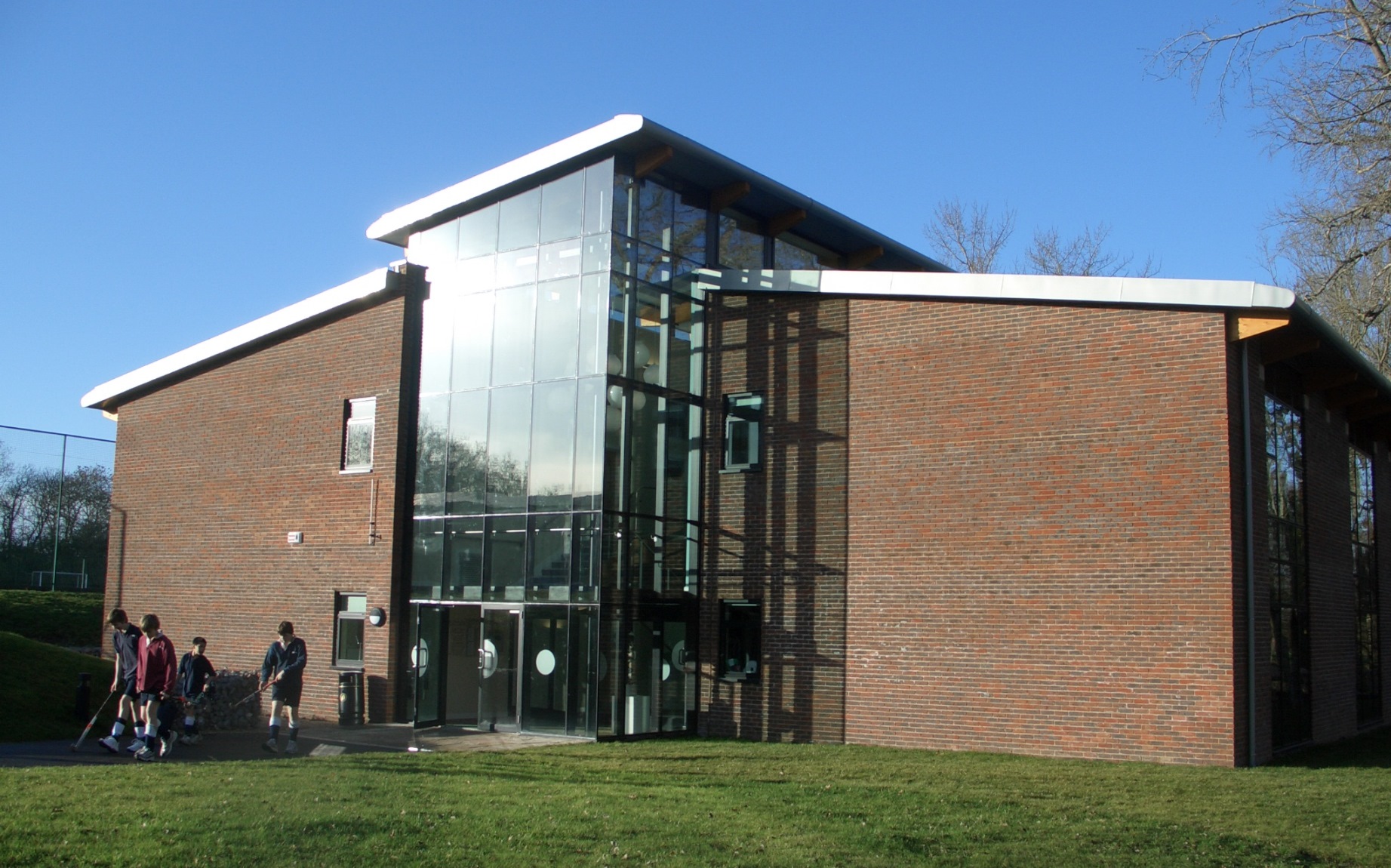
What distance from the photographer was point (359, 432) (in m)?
22.0

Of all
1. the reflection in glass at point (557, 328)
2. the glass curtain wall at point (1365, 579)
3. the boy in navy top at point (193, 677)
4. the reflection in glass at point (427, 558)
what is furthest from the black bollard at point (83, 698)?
the glass curtain wall at point (1365, 579)

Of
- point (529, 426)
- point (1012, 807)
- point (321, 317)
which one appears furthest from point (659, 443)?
point (1012, 807)

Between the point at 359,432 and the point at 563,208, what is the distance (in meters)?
5.76

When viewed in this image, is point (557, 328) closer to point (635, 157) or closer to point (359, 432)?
point (635, 157)

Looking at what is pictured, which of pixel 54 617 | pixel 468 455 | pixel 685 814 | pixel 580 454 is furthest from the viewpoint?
pixel 54 617

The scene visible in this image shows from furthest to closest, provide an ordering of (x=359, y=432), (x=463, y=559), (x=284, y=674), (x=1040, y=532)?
(x=359, y=432) < (x=463, y=559) < (x=1040, y=532) < (x=284, y=674)

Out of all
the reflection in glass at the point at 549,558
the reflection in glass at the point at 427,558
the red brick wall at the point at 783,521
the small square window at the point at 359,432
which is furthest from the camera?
the small square window at the point at 359,432

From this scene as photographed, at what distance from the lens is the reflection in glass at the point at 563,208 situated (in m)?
19.2

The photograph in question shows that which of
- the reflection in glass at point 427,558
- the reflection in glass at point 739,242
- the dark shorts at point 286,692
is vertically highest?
the reflection in glass at point 739,242

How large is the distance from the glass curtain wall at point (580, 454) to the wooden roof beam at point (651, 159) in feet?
0.78

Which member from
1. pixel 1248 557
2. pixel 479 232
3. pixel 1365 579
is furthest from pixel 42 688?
pixel 1365 579

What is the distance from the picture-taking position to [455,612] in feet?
67.2

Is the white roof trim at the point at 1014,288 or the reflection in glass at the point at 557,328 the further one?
the reflection in glass at the point at 557,328

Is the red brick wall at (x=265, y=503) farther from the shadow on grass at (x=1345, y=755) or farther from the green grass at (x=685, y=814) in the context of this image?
the shadow on grass at (x=1345, y=755)
